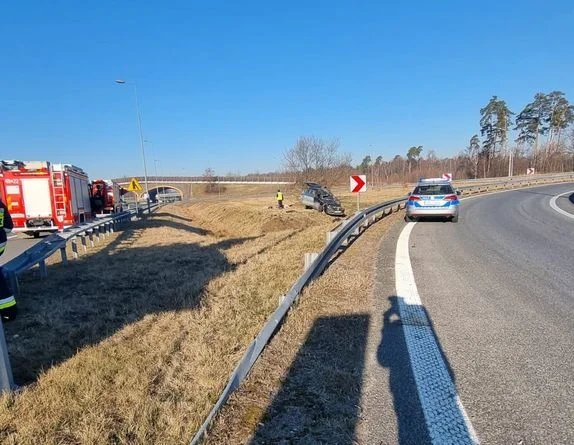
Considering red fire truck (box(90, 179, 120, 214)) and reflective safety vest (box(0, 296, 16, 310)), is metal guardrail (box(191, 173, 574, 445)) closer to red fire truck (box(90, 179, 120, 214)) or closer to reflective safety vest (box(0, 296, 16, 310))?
reflective safety vest (box(0, 296, 16, 310))

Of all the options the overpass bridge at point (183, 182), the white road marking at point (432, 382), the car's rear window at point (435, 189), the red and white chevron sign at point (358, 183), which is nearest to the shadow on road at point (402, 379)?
the white road marking at point (432, 382)

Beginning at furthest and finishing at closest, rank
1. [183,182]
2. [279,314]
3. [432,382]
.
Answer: [183,182], [279,314], [432,382]

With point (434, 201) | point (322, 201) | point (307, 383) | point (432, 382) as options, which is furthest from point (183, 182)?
point (432, 382)

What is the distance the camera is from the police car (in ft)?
45.2

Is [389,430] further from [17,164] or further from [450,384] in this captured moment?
[17,164]

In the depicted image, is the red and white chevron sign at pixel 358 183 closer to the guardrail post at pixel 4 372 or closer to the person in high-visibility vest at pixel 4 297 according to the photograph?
the person in high-visibility vest at pixel 4 297

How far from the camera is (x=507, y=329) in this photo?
4.14 meters

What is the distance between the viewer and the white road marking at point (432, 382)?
2.52m

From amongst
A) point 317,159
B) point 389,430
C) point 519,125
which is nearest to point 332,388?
point 389,430

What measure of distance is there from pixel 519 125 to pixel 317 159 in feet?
221

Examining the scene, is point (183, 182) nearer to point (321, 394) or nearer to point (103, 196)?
point (103, 196)

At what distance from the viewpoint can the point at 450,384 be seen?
3.10m

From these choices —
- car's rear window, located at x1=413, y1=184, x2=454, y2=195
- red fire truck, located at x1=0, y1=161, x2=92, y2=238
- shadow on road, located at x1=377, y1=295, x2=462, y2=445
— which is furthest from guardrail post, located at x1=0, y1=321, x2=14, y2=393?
red fire truck, located at x1=0, y1=161, x2=92, y2=238

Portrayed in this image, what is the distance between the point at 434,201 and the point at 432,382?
1170 cm
